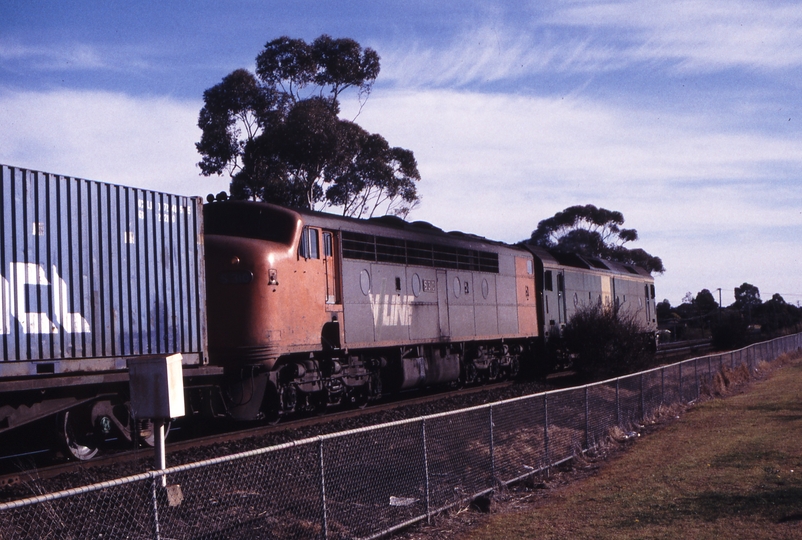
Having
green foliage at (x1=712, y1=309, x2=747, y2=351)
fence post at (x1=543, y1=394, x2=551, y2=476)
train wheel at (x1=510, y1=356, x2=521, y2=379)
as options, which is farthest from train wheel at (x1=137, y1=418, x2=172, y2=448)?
green foliage at (x1=712, y1=309, x2=747, y2=351)

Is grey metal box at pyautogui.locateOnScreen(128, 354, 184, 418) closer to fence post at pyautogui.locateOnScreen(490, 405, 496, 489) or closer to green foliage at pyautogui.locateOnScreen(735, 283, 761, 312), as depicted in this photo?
fence post at pyautogui.locateOnScreen(490, 405, 496, 489)

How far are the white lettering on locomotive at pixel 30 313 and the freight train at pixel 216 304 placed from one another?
2 cm

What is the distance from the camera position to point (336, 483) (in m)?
7.87

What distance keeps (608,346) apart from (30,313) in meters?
17.4

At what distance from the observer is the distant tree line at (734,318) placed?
4394cm

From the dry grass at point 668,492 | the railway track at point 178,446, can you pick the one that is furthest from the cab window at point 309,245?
the dry grass at point 668,492

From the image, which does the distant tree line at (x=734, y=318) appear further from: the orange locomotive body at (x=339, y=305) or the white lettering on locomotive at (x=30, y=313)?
the white lettering on locomotive at (x=30, y=313)

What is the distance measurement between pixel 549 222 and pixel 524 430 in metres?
59.4

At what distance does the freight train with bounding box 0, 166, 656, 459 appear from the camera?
9.90 m

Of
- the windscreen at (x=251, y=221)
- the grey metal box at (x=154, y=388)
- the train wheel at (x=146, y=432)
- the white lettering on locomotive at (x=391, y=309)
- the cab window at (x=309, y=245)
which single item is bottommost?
the train wheel at (x=146, y=432)

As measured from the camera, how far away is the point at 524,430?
10484mm

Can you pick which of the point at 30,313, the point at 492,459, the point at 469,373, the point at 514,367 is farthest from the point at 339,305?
the point at 514,367

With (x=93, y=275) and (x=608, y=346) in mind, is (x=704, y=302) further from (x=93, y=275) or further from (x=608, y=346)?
(x=93, y=275)

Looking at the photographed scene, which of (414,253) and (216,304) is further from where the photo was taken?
(414,253)
